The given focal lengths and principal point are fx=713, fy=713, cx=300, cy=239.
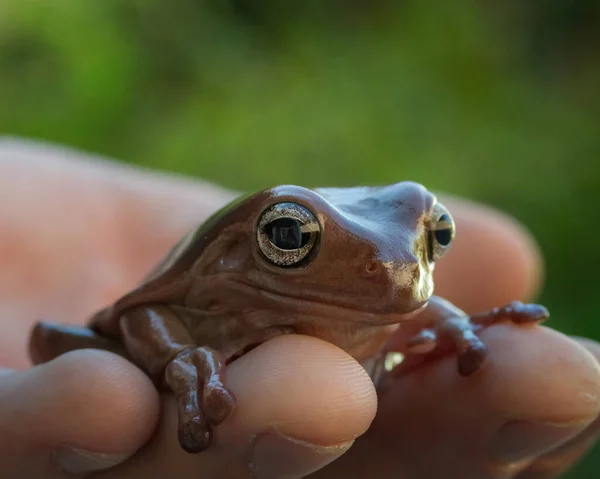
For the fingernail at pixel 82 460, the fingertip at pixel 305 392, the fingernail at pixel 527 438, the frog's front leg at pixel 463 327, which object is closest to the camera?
the fingertip at pixel 305 392

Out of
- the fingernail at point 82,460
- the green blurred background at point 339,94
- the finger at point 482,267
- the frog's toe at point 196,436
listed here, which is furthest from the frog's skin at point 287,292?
the green blurred background at point 339,94

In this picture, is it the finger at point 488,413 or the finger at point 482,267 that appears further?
the finger at point 482,267

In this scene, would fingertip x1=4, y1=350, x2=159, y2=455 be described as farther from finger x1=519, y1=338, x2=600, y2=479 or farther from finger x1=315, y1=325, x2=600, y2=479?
finger x1=519, y1=338, x2=600, y2=479

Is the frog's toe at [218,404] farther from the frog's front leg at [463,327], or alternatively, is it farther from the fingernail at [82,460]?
the frog's front leg at [463,327]

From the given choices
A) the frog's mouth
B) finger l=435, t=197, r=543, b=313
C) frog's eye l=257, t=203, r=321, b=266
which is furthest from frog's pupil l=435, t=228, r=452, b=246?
finger l=435, t=197, r=543, b=313

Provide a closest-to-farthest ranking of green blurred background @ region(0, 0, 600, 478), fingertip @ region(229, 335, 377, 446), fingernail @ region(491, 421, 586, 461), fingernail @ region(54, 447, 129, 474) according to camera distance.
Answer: fingertip @ region(229, 335, 377, 446), fingernail @ region(54, 447, 129, 474), fingernail @ region(491, 421, 586, 461), green blurred background @ region(0, 0, 600, 478)

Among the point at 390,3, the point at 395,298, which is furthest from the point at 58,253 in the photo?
the point at 390,3
